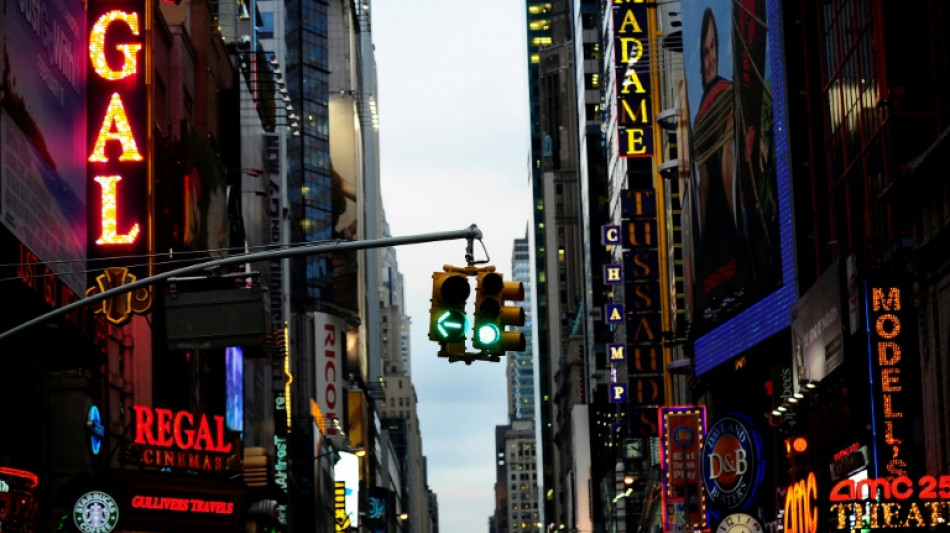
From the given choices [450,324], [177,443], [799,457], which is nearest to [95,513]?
[177,443]

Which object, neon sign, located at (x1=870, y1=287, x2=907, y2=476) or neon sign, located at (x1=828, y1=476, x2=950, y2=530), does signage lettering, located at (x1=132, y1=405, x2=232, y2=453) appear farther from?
neon sign, located at (x1=828, y1=476, x2=950, y2=530)

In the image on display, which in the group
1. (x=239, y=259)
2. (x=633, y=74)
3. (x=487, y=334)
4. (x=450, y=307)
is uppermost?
(x=633, y=74)

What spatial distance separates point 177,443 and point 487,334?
36.9m

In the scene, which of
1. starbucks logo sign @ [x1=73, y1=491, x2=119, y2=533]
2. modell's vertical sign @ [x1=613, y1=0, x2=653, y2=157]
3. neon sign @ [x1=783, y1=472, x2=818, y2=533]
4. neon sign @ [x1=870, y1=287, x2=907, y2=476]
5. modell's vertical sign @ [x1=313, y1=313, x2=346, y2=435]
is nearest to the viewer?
starbucks logo sign @ [x1=73, y1=491, x2=119, y2=533]

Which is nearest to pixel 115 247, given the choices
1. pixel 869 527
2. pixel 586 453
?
pixel 869 527

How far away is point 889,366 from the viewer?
170 feet

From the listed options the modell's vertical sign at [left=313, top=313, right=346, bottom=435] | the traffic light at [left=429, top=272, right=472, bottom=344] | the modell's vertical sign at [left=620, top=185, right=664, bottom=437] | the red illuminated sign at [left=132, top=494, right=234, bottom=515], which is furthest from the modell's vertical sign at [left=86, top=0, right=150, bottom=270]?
the modell's vertical sign at [left=313, top=313, right=346, bottom=435]

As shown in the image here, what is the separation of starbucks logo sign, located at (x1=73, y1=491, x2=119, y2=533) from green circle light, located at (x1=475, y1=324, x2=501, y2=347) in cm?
2708

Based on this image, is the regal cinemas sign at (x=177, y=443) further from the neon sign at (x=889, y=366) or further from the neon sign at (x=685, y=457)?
the neon sign at (x=685, y=457)

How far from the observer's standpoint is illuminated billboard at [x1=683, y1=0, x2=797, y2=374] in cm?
7594

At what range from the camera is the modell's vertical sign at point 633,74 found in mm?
118250

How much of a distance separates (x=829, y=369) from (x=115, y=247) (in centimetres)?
2477

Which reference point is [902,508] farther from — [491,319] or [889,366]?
[491,319]

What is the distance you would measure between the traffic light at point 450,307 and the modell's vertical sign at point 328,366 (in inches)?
5194
